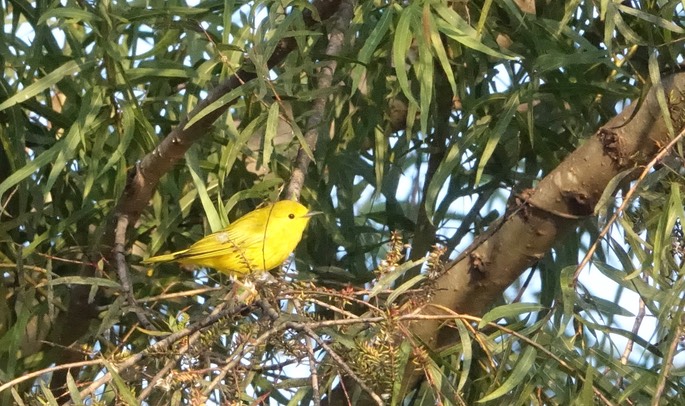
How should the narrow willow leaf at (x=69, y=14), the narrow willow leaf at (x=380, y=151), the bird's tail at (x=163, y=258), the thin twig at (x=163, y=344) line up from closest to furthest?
1. the thin twig at (x=163, y=344)
2. the narrow willow leaf at (x=69, y=14)
3. the narrow willow leaf at (x=380, y=151)
4. the bird's tail at (x=163, y=258)

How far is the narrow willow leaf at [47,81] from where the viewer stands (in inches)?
86.3

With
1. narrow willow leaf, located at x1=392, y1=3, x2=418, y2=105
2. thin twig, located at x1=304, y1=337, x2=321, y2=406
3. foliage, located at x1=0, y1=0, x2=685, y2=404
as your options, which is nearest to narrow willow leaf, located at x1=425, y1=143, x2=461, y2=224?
foliage, located at x1=0, y1=0, x2=685, y2=404

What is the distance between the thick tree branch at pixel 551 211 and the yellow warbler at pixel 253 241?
45cm

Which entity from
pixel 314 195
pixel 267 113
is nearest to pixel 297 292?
pixel 267 113

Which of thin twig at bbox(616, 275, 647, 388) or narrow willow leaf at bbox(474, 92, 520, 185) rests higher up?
narrow willow leaf at bbox(474, 92, 520, 185)

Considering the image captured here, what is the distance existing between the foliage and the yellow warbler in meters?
0.06

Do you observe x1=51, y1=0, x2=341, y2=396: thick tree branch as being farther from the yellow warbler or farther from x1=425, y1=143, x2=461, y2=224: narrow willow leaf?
x1=425, y1=143, x2=461, y2=224: narrow willow leaf

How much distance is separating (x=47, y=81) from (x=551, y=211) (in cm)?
102

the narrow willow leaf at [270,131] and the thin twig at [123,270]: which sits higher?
the narrow willow leaf at [270,131]

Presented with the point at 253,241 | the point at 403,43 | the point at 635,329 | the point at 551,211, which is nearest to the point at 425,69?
the point at 403,43

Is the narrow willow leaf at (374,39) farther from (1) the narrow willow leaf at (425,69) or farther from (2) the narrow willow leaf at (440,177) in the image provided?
(2) the narrow willow leaf at (440,177)

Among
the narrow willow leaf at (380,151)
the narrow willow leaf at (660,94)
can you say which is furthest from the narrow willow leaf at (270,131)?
the narrow willow leaf at (660,94)

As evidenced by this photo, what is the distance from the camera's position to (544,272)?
2576 mm

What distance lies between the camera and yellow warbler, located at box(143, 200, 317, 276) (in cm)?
258
